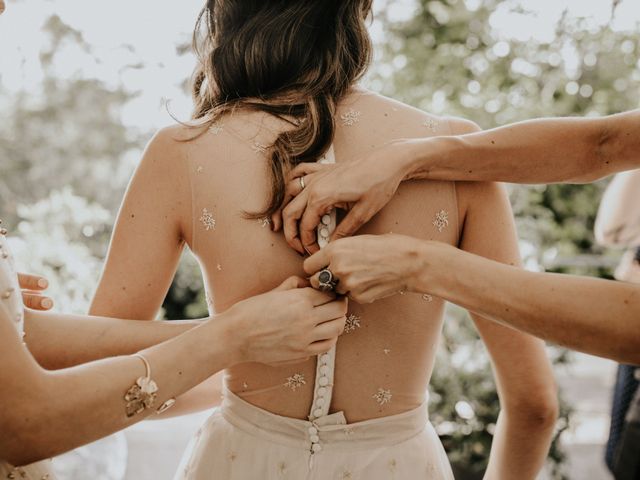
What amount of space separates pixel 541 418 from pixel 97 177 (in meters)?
6.10

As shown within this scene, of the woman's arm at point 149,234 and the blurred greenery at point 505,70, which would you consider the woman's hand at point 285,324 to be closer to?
the woman's arm at point 149,234

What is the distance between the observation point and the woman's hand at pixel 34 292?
1.46 m

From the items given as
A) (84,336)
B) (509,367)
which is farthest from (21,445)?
(509,367)

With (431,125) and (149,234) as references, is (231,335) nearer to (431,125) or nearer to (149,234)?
(149,234)

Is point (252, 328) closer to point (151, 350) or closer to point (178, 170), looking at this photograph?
point (151, 350)

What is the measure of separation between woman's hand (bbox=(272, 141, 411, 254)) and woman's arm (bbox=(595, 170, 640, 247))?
1.55m

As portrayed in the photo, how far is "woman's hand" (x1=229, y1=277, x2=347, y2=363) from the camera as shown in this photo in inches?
45.5

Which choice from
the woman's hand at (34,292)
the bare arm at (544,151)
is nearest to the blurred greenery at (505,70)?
the bare arm at (544,151)

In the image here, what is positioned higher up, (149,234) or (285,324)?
(149,234)

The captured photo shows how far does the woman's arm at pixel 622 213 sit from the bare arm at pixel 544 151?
113 cm

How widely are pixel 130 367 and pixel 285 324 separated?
0.27 metres

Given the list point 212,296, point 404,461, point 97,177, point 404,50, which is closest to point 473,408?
point 404,461

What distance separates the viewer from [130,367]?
A: 43.6 inches

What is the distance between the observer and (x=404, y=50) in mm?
4367
